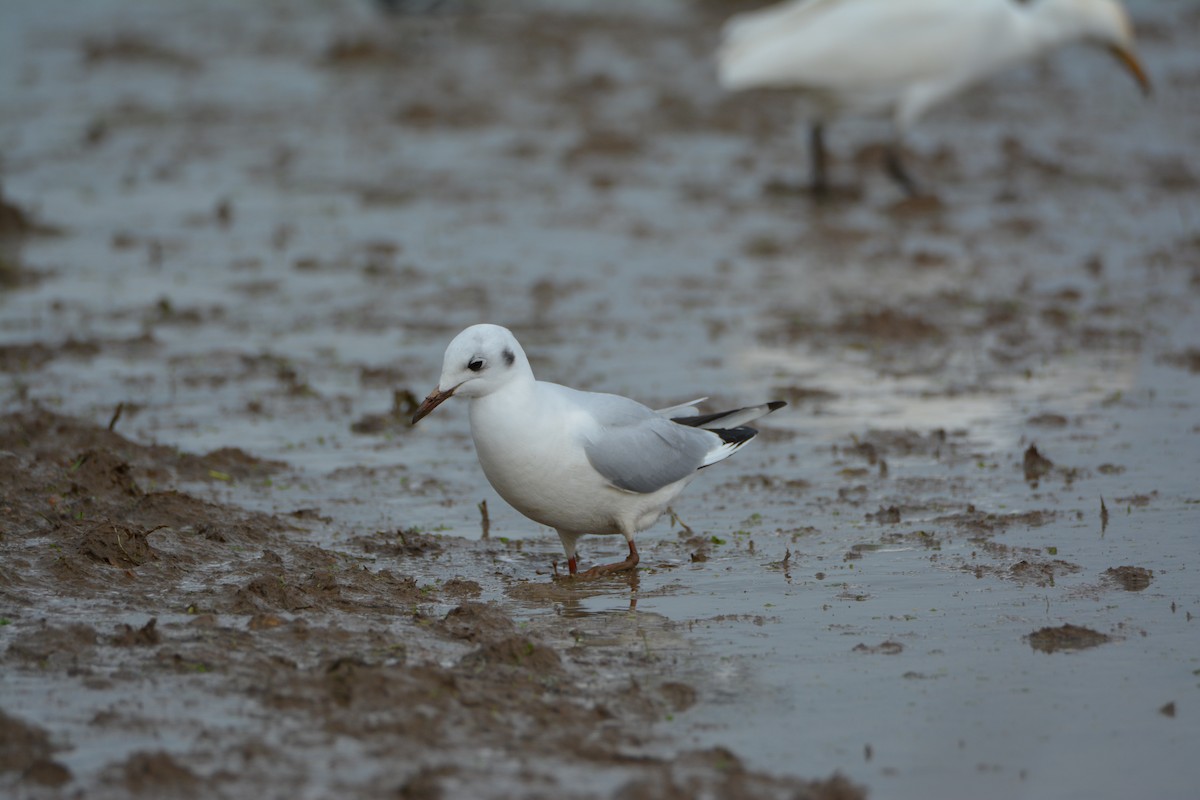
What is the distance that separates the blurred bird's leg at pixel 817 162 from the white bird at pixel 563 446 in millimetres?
7100

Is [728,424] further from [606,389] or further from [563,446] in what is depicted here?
[606,389]

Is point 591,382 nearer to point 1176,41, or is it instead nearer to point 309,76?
point 309,76

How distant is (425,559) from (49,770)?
2.14 m

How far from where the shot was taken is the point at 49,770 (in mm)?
3832

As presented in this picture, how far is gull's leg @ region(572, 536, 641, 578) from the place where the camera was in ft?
18.7

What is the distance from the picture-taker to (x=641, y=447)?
5.74 metres

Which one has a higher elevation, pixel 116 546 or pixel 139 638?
pixel 116 546

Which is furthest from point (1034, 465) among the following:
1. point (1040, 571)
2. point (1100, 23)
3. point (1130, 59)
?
point (1130, 59)

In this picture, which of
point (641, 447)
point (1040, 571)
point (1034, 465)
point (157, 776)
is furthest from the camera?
point (1034, 465)

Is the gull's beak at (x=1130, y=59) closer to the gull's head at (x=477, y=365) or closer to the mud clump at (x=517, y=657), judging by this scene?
the gull's head at (x=477, y=365)

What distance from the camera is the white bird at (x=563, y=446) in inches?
213

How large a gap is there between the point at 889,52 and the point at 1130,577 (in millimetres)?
7840

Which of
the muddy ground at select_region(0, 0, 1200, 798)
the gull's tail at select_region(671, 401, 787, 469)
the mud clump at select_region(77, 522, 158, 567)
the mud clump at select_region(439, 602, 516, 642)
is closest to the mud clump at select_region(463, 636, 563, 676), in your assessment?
the muddy ground at select_region(0, 0, 1200, 798)

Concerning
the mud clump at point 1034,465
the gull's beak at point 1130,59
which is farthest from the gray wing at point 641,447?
the gull's beak at point 1130,59
